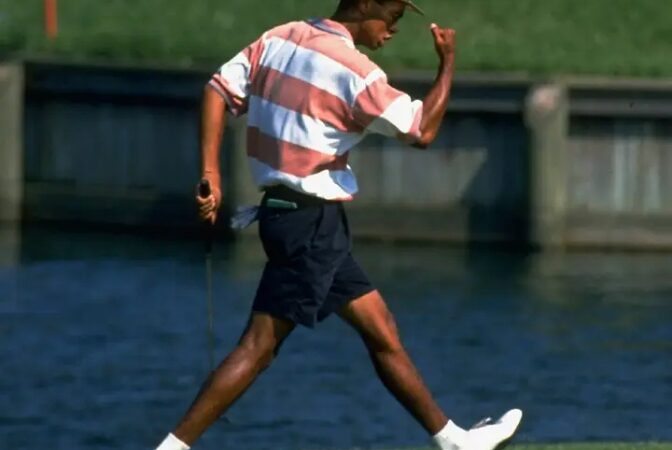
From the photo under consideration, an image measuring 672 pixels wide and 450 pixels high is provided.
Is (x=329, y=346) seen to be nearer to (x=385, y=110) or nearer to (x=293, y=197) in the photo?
(x=293, y=197)

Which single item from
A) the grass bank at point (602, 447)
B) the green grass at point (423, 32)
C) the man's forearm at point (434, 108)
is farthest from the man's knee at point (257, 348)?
the green grass at point (423, 32)

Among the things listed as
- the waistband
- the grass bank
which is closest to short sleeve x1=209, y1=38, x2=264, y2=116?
the waistband

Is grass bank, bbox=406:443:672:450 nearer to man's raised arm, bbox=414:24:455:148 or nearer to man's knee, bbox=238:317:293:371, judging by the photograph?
man's knee, bbox=238:317:293:371

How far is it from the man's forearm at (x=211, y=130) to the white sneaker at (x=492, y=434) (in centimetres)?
131

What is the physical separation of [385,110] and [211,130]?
2.06 ft

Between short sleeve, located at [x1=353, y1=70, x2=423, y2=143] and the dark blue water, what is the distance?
3.75 m

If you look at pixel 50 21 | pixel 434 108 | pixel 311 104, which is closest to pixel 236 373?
pixel 311 104

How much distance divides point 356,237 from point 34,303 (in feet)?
10.6

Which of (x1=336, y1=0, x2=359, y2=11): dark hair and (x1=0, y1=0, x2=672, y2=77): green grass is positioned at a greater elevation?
(x1=336, y1=0, x2=359, y2=11): dark hair

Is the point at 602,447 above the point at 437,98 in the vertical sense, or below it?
below

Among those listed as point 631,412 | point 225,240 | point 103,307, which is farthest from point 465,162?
point 631,412

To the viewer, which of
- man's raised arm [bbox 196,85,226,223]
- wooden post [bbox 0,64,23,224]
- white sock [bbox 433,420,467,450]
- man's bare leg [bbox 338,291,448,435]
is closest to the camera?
man's raised arm [bbox 196,85,226,223]

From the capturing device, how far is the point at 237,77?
25.5 ft

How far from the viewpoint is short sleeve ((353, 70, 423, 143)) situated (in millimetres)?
7523
